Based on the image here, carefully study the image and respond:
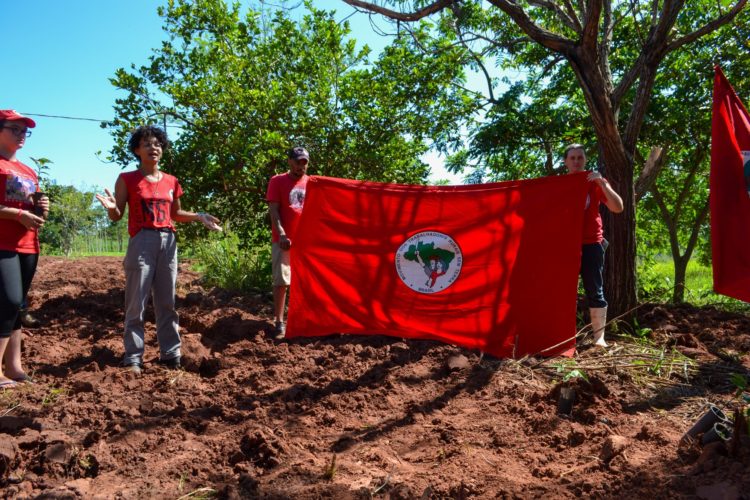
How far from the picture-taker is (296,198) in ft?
16.9

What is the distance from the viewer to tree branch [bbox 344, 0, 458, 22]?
5684mm

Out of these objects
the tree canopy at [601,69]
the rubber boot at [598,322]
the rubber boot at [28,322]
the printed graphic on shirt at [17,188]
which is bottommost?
the rubber boot at [28,322]

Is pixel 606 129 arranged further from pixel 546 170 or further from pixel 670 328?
pixel 546 170

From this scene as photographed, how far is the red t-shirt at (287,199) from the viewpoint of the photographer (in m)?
5.11

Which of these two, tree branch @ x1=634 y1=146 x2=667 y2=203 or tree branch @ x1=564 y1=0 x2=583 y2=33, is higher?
tree branch @ x1=564 y1=0 x2=583 y2=33

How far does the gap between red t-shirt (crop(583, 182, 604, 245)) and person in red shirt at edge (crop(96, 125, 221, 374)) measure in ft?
9.95

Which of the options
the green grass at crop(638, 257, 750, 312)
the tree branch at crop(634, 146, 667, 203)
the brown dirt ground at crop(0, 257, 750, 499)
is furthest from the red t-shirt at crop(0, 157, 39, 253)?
the green grass at crop(638, 257, 750, 312)

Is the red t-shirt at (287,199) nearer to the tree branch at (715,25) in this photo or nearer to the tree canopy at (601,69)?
the tree canopy at (601,69)

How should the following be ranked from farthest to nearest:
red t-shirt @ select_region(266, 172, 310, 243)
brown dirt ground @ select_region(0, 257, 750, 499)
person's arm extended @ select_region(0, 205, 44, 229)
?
1. red t-shirt @ select_region(266, 172, 310, 243)
2. person's arm extended @ select_region(0, 205, 44, 229)
3. brown dirt ground @ select_region(0, 257, 750, 499)

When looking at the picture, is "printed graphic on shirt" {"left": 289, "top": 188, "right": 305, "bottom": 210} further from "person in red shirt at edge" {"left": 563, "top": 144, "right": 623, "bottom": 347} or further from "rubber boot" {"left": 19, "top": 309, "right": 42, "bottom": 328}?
"rubber boot" {"left": 19, "top": 309, "right": 42, "bottom": 328}

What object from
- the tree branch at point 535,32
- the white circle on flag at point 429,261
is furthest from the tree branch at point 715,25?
the white circle on flag at point 429,261

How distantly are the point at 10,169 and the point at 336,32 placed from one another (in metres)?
4.75

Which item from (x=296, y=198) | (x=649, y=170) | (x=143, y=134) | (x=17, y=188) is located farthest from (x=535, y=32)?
(x=17, y=188)

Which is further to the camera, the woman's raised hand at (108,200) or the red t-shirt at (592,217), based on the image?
the red t-shirt at (592,217)
